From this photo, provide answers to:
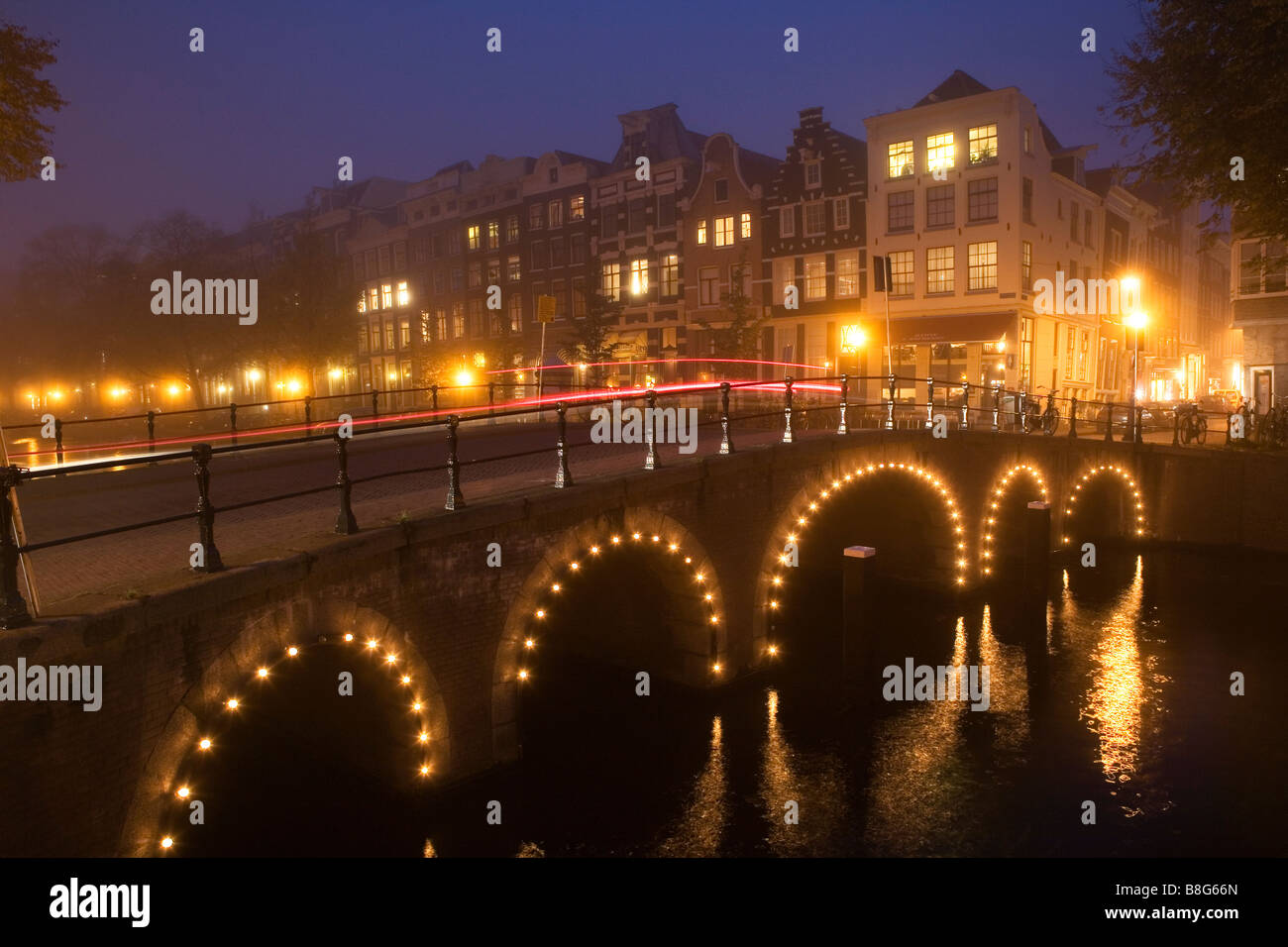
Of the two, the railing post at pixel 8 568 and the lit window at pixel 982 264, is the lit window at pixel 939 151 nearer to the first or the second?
the lit window at pixel 982 264

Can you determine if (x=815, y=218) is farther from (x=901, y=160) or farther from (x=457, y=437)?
(x=457, y=437)

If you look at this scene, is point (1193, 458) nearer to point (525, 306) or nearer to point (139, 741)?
point (139, 741)

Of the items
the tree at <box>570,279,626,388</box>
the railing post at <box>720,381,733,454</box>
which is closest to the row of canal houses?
the tree at <box>570,279,626,388</box>

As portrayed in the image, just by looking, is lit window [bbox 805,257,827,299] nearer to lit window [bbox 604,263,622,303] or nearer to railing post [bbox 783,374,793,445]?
lit window [bbox 604,263,622,303]

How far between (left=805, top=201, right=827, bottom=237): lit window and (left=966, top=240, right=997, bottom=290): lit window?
5.89m

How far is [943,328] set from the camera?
112 ft

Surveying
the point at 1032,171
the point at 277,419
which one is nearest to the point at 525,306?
the point at 277,419

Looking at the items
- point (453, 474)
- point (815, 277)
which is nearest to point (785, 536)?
point (453, 474)

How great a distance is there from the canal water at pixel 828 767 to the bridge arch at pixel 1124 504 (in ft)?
23.1

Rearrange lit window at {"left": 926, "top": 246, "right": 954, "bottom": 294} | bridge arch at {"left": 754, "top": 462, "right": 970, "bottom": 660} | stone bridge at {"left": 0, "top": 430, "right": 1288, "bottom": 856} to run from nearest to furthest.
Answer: stone bridge at {"left": 0, "top": 430, "right": 1288, "bottom": 856} → bridge arch at {"left": 754, "top": 462, "right": 970, "bottom": 660} → lit window at {"left": 926, "top": 246, "right": 954, "bottom": 294}

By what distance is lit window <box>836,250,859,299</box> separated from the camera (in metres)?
36.0

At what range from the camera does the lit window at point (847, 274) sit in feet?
118

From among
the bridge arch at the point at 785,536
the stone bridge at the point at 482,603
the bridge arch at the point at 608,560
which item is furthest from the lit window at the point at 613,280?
the bridge arch at the point at 608,560
